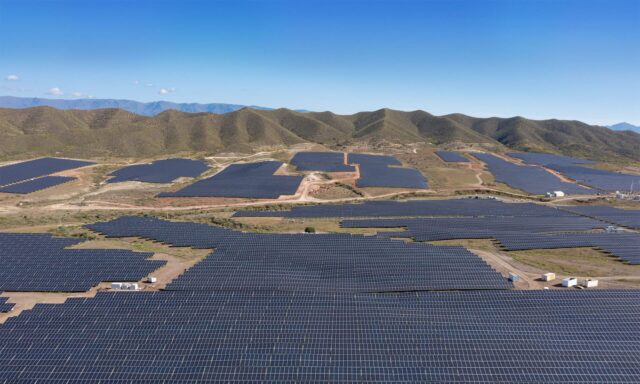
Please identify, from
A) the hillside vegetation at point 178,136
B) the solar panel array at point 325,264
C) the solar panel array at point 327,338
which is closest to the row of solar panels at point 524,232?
the solar panel array at point 325,264

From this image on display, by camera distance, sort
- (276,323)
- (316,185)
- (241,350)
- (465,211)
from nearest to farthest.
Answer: (241,350), (276,323), (465,211), (316,185)

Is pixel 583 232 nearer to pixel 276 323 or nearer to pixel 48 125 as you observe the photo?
pixel 276 323

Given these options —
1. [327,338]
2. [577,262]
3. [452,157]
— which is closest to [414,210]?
[577,262]

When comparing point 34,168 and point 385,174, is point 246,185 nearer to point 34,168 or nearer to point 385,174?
point 385,174

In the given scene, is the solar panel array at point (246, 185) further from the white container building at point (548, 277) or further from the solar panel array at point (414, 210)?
the white container building at point (548, 277)

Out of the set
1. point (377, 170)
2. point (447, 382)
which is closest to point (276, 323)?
point (447, 382)
